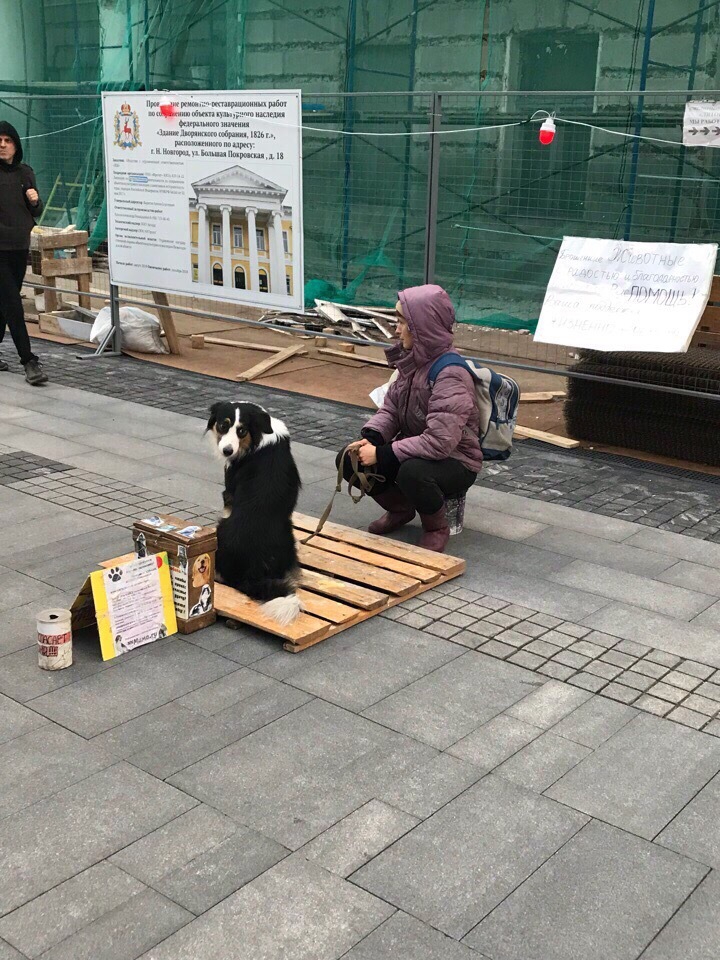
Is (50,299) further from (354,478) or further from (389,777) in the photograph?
(389,777)

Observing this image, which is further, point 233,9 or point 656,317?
point 233,9

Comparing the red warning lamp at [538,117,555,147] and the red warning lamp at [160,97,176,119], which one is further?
the red warning lamp at [160,97,176,119]

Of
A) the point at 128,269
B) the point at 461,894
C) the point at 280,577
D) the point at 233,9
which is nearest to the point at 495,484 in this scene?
the point at 280,577

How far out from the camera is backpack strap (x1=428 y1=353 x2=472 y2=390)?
5.72 meters

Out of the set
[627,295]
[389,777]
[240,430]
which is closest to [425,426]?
[240,430]

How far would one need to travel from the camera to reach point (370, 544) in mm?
5875

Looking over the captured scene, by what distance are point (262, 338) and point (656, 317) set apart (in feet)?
19.8

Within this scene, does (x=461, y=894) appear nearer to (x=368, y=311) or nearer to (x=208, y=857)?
(x=208, y=857)

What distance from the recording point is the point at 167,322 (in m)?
11.4

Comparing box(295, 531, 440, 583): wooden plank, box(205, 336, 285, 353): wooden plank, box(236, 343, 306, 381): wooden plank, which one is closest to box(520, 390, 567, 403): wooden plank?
box(236, 343, 306, 381): wooden plank

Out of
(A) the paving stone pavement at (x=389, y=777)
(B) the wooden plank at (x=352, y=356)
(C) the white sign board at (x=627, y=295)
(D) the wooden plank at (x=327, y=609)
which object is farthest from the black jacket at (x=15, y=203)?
(D) the wooden plank at (x=327, y=609)

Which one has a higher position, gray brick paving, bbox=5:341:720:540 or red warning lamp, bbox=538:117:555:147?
red warning lamp, bbox=538:117:555:147

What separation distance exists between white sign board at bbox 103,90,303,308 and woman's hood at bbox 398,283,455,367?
3797mm

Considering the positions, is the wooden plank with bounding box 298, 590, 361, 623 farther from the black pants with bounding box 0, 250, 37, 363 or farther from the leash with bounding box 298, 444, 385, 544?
the black pants with bounding box 0, 250, 37, 363
